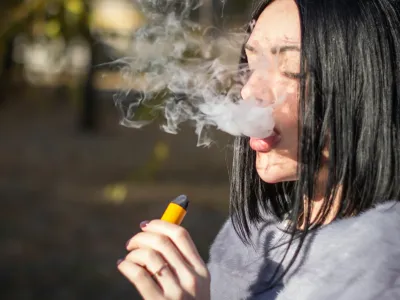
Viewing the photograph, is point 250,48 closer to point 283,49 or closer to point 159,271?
point 283,49

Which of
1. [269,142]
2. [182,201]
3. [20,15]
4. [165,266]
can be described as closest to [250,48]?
[269,142]

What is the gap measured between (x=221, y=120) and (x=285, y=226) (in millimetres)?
263

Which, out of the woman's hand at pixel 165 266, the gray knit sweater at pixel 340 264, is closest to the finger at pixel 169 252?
the woman's hand at pixel 165 266

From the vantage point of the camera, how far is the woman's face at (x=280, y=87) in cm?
134

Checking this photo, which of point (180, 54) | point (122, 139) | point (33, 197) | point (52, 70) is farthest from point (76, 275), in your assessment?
point (122, 139)

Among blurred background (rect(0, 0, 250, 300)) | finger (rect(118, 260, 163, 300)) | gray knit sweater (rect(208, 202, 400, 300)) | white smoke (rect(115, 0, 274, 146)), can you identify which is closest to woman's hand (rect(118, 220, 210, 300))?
finger (rect(118, 260, 163, 300))

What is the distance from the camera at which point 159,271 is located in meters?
1.22

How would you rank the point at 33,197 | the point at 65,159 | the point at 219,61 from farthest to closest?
the point at 65,159 → the point at 33,197 → the point at 219,61

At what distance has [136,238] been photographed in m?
1.25

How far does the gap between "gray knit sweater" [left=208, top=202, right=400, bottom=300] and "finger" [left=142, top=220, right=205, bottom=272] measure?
202mm

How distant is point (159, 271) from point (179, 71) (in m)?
0.84

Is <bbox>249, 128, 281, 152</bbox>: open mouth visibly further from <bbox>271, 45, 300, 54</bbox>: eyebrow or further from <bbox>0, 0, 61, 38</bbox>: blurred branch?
<bbox>0, 0, 61, 38</bbox>: blurred branch

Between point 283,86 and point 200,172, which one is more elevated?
point 283,86

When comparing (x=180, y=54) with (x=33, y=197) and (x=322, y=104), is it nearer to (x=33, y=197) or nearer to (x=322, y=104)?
(x=322, y=104)
